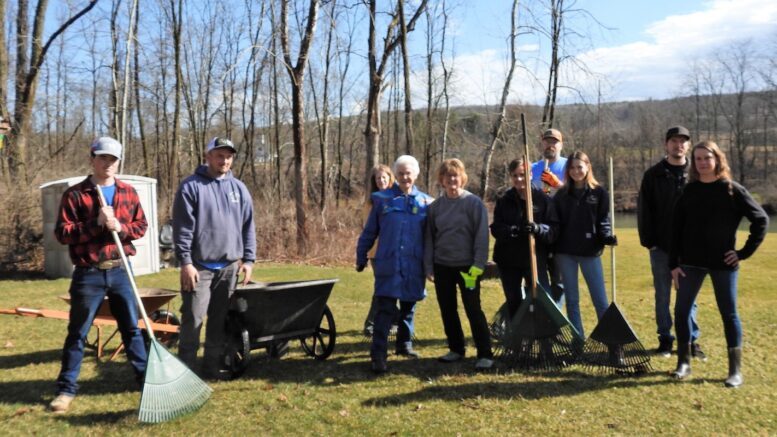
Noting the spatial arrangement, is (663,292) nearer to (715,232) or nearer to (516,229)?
(715,232)

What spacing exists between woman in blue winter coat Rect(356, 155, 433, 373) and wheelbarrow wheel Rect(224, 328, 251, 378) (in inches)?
39.5

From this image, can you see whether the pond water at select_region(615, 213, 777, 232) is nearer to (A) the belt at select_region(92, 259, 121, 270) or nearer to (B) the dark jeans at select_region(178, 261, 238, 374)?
(B) the dark jeans at select_region(178, 261, 238, 374)

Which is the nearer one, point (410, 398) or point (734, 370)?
point (410, 398)

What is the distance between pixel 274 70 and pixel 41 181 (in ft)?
50.5

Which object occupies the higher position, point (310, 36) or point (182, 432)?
point (310, 36)

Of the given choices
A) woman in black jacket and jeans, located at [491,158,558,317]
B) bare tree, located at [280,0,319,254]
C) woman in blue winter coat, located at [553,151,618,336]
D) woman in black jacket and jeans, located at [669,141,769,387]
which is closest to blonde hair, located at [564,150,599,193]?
woman in blue winter coat, located at [553,151,618,336]

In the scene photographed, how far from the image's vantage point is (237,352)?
468 centimetres

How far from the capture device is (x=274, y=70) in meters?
26.9

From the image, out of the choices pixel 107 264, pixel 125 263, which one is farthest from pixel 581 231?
pixel 107 264

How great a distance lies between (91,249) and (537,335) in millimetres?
3358

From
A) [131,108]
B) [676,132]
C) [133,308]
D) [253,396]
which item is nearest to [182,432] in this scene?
[253,396]

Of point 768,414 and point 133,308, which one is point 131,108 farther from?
point 768,414

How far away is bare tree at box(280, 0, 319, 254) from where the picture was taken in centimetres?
1321

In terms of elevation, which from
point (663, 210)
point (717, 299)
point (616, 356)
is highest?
point (663, 210)
